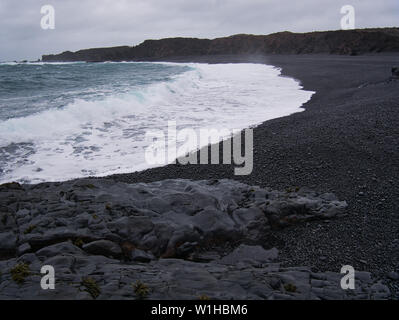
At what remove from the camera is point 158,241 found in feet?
13.4

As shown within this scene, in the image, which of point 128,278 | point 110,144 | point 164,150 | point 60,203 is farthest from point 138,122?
point 128,278

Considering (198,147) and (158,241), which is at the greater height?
(198,147)

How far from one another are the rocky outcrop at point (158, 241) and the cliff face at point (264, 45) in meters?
42.6

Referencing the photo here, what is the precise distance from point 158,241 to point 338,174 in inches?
146

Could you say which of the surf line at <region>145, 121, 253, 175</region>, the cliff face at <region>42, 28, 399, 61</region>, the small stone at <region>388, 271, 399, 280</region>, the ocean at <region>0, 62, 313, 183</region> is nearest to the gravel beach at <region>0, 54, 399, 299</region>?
the small stone at <region>388, 271, 399, 280</region>

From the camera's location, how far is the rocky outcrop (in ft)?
10.4

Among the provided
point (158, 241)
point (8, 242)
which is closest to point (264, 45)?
point (158, 241)

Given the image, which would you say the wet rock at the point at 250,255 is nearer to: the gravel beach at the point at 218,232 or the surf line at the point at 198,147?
the gravel beach at the point at 218,232

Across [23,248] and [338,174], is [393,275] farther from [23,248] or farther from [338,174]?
[23,248]

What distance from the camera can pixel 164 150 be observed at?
329 inches

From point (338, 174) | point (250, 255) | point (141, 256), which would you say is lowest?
point (250, 255)

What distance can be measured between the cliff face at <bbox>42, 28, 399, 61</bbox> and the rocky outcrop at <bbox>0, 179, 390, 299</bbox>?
42.6m

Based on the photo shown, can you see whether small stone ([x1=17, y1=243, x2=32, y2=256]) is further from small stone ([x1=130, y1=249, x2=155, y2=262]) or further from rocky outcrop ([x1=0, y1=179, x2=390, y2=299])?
small stone ([x1=130, y1=249, x2=155, y2=262])

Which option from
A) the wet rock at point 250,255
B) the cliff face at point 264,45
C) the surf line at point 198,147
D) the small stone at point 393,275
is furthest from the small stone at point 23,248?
the cliff face at point 264,45
